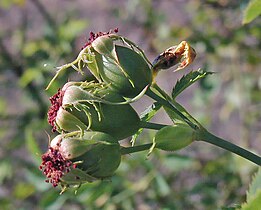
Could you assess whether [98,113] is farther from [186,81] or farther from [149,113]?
[186,81]

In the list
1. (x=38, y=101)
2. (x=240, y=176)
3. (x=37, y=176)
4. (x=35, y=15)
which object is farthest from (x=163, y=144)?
(x=35, y=15)

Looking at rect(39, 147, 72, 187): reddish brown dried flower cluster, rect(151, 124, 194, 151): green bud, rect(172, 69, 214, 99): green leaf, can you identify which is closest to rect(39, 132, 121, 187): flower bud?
rect(39, 147, 72, 187): reddish brown dried flower cluster

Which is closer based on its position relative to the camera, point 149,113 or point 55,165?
point 55,165

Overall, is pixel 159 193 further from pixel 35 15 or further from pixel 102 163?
pixel 35 15

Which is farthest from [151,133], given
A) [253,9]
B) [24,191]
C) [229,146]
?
[229,146]

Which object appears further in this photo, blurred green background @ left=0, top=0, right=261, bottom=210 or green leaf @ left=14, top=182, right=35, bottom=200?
green leaf @ left=14, top=182, right=35, bottom=200

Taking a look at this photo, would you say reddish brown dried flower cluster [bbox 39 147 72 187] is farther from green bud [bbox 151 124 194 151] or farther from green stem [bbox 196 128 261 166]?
green stem [bbox 196 128 261 166]

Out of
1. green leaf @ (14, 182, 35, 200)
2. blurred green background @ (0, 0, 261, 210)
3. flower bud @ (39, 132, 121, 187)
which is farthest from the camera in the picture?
green leaf @ (14, 182, 35, 200)

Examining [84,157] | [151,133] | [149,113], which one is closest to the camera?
[84,157]
